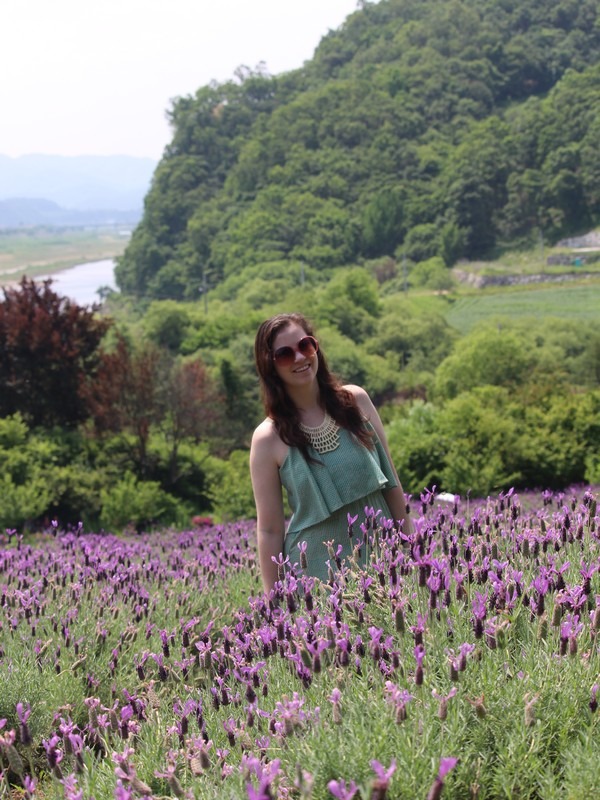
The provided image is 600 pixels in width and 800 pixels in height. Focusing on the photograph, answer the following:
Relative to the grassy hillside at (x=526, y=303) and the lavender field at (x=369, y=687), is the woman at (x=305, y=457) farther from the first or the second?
the grassy hillside at (x=526, y=303)

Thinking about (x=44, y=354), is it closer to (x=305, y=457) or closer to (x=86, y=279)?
(x=305, y=457)

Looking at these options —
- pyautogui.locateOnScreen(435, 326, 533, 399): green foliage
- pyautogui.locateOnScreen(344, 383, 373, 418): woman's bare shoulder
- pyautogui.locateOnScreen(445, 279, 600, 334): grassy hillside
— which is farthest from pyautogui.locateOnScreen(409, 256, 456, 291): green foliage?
pyautogui.locateOnScreen(344, 383, 373, 418): woman's bare shoulder

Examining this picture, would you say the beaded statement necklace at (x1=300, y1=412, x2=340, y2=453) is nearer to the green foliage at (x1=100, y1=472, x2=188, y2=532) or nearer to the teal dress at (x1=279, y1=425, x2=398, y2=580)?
the teal dress at (x1=279, y1=425, x2=398, y2=580)

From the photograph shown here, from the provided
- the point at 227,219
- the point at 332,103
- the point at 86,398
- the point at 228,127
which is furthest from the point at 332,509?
the point at 228,127

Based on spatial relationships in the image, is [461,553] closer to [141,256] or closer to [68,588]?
[68,588]

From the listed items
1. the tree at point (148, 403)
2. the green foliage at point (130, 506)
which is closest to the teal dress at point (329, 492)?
the green foliage at point (130, 506)

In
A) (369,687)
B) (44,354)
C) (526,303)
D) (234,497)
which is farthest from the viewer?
(526,303)

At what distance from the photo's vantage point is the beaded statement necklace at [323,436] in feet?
10.1

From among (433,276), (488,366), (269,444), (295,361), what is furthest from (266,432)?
(433,276)

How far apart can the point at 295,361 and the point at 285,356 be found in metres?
0.04

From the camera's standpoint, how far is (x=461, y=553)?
9.06ft

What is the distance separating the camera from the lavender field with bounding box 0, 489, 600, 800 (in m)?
1.69

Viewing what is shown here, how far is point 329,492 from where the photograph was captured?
3.01 metres

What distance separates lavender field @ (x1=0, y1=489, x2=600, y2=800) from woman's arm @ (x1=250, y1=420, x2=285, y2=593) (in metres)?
0.29
